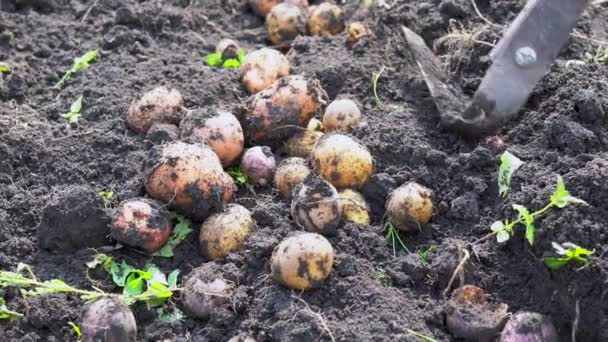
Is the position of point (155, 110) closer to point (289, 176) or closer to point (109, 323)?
point (289, 176)

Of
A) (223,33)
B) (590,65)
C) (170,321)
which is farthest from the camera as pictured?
(223,33)

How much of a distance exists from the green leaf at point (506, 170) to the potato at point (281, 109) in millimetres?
813

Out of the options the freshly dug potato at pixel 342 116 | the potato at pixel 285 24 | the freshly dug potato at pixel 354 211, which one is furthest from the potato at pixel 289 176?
the potato at pixel 285 24

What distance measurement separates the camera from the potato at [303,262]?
257cm

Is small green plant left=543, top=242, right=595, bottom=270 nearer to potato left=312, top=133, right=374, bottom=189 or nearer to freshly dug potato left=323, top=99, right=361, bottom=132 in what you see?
potato left=312, top=133, right=374, bottom=189

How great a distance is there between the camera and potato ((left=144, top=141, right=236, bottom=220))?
2914 millimetres

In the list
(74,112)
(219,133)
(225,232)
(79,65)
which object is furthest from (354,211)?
(79,65)

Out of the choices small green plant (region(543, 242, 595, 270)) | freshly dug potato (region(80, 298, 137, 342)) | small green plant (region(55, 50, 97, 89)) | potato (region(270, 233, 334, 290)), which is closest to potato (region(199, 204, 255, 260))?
potato (region(270, 233, 334, 290))

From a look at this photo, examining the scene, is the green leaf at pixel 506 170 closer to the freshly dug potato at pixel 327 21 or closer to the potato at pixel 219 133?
the potato at pixel 219 133

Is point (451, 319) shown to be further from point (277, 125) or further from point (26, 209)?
point (26, 209)

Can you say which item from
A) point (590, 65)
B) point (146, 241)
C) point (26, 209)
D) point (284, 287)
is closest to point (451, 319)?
point (284, 287)

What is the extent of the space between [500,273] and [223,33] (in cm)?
214

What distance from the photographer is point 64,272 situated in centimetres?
286

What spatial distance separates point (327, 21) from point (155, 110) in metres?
1.16
